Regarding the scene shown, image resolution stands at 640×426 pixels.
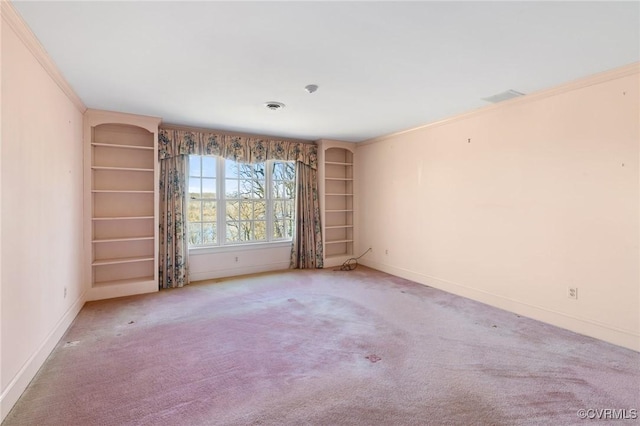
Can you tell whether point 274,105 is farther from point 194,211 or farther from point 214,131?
point 194,211

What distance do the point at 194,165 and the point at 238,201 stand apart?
89cm

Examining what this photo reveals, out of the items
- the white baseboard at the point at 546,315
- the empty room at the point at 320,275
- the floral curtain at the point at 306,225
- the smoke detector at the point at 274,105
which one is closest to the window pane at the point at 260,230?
the empty room at the point at 320,275

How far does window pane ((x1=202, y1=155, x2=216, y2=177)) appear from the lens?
501cm

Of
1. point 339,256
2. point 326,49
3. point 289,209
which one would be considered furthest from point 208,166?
point 326,49

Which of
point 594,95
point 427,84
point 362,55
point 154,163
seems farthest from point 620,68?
Answer: point 154,163

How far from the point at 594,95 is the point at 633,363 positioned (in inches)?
89.4

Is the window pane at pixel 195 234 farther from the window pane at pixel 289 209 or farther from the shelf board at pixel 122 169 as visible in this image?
the window pane at pixel 289 209

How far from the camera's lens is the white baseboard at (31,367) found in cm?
187

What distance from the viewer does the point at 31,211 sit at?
2309mm

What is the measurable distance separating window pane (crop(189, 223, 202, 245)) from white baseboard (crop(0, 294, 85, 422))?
6.15ft

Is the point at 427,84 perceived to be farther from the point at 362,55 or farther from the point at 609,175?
the point at 609,175

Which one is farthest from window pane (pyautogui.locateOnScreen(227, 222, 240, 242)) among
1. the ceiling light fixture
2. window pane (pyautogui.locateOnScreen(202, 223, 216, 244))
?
the ceiling light fixture

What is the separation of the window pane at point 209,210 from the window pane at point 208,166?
452 mm

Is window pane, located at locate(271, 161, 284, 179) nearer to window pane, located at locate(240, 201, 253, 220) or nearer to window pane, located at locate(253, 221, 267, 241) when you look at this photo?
window pane, located at locate(240, 201, 253, 220)
